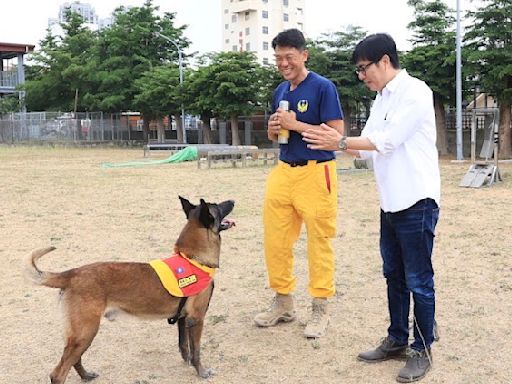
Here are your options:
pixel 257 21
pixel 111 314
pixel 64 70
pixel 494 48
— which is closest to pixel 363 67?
pixel 111 314

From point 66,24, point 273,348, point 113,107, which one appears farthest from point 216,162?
point 66,24

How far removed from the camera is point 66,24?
47656 mm

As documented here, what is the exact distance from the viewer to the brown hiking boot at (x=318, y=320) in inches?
171

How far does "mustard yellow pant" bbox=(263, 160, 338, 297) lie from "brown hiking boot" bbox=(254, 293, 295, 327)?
3.6 inches

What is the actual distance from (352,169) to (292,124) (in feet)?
46.0

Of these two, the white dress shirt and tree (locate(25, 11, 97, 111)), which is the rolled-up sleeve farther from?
tree (locate(25, 11, 97, 111))

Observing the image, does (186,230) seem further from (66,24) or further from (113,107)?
(66,24)

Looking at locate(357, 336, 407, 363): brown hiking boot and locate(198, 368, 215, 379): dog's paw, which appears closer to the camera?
locate(198, 368, 215, 379): dog's paw

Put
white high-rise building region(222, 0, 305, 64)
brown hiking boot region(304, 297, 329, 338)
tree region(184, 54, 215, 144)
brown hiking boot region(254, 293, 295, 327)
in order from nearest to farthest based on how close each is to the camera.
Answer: brown hiking boot region(304, 297, 329, 338), brown hiking boot region(254, 293, 295, 327), tree region(184, 54, 215, 144), white high-rise building region(222, 0, 305, 64)

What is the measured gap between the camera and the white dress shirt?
3.26 meters

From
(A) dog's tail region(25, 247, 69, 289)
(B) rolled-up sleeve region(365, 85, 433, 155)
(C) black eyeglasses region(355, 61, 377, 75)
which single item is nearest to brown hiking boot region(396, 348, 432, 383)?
(B) rolled-up sleeve region(365, 85, 433, 155)

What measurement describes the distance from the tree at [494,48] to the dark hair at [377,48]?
1846 cm

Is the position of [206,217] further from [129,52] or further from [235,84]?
[129,52]

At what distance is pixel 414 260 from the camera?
136 inches
